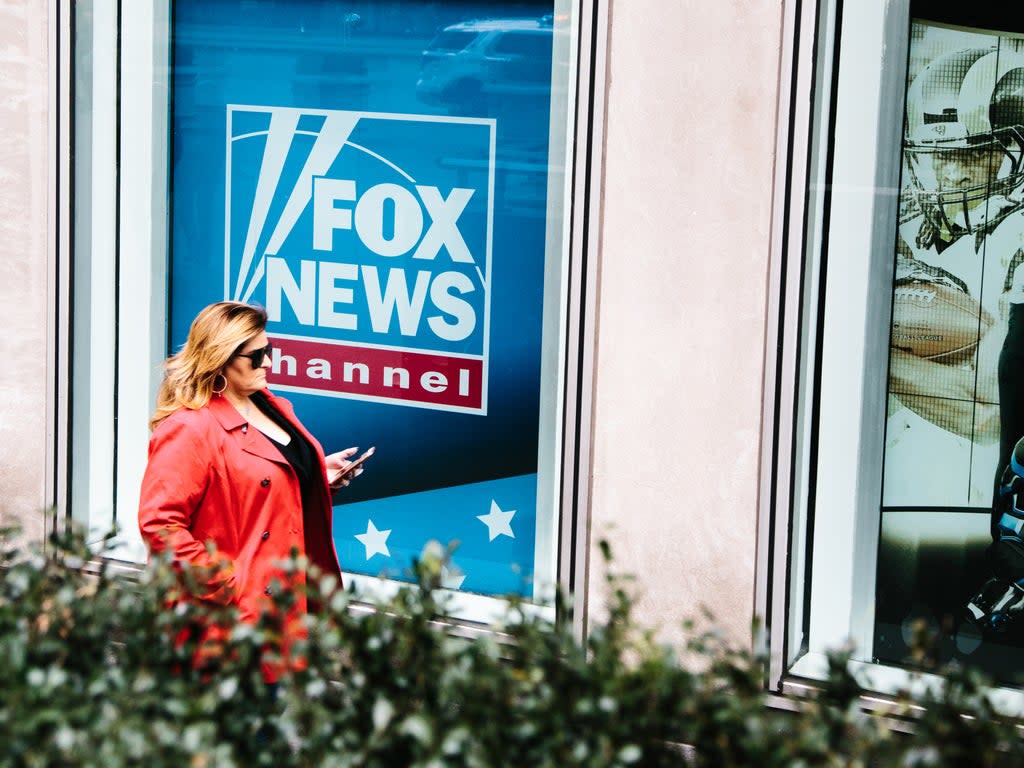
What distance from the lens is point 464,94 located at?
5555 millimetres

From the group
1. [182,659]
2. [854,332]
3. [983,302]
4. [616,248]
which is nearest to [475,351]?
[616,248]

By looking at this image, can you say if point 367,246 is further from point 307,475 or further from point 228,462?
point 228,462

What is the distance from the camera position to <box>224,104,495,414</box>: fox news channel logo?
221 inches

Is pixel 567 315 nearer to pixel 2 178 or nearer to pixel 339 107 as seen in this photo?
pixel 339 107

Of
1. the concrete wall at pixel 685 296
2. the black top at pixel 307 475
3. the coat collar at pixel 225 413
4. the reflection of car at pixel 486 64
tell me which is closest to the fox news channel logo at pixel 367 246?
the reflection of car at pixel 486 64

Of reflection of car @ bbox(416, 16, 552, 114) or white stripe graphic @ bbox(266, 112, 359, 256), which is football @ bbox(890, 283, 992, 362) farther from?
white stripe graphic @ bbox(266, 112, 359, 256)

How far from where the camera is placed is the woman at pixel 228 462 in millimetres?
4449

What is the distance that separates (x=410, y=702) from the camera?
9.04 feet

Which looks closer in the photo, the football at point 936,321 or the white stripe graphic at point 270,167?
the football at point 936,321

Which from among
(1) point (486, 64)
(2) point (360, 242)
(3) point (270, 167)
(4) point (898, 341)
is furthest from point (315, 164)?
(4) point (898, 341)

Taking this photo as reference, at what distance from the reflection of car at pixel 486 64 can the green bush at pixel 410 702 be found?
302 cm

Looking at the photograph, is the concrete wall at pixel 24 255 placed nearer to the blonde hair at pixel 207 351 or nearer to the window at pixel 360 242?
the window at pixel 360 242

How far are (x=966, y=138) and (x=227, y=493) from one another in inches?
113

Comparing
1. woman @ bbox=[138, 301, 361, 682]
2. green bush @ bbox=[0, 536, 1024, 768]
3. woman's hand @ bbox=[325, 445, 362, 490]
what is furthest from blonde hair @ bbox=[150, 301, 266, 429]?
green bush @ bbox=[0, 536, 1024, 768]
